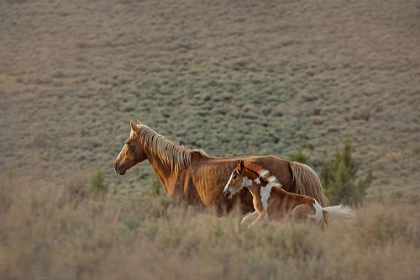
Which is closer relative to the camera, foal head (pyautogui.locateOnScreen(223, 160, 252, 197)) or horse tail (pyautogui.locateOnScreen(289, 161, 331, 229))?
foal head (pyautogui.locateOnScreen(223, 160, 252, 197))

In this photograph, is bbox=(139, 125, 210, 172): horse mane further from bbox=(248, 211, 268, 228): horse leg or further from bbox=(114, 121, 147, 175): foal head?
bbox=(248, 211, 268, 228): horse leg

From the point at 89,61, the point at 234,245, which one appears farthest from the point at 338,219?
the point at 89,61

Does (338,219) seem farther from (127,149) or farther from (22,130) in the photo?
(22,130)

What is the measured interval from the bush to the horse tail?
10.6 m

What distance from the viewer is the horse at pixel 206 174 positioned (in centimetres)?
947

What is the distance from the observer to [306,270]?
5973mm

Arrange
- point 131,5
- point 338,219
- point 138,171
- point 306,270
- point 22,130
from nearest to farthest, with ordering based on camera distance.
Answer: point 306,270 < point 338,219 < point 138,171 < point 22,130 < point 131,5

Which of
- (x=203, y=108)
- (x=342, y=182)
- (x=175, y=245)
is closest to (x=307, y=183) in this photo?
(x=175, y=245)

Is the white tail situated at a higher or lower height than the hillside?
lower

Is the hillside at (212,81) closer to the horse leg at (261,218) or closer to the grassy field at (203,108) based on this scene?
the grassy field at (203,108)

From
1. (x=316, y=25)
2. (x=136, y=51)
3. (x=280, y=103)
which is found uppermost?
(x=316, y=25)

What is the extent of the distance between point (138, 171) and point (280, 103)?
1052cm

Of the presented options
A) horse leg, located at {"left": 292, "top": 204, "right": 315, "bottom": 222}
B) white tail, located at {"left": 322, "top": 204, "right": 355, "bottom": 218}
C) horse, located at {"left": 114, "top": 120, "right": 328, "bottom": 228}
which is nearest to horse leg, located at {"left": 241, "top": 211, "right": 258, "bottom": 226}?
horse, located at {"left": 114, "top": 120, "right": 328, "bottom": 228}

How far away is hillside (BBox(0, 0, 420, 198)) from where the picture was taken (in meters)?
30.6
